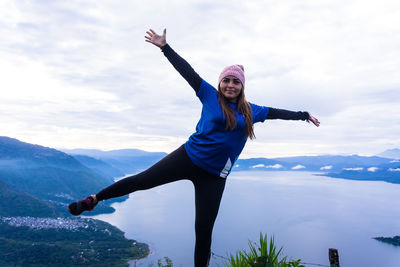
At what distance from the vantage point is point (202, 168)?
199 cm

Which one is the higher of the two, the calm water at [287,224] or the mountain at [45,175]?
the mountain at [45,175]

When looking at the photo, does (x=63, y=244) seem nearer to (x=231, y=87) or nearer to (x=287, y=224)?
(x=287, y=224)

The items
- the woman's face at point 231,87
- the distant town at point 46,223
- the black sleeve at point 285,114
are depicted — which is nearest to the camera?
the woman's face at point 231,87

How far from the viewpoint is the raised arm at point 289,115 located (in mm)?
2306

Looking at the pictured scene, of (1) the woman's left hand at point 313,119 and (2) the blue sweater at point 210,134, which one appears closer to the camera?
(2) the blue sweater at point 210,134

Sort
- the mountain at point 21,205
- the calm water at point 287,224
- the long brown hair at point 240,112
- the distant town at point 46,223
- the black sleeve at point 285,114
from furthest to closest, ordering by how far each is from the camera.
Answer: the mountain at point 21,205, the distant town at point 46,223, the calm water at point 287,224, the black sleeve at point 285,114, the long brown hair at point 240,112

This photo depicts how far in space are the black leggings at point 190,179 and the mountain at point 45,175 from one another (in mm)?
100364

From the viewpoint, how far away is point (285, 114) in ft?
7.78

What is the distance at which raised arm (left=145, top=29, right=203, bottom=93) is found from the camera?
1983 mm

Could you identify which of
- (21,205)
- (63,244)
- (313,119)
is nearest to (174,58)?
(313,119)

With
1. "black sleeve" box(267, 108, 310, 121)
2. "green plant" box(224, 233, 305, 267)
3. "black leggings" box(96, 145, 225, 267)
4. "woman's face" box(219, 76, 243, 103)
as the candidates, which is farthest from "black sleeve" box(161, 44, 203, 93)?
"green plant" box(224, 233, 305, 267)

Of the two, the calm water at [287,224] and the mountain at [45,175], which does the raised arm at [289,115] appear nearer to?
the calm water at [287,224]

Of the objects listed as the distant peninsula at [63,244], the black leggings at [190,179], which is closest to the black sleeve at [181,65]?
the black leggings at [190,179]

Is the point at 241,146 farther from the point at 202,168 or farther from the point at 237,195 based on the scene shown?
the point at 237,195
